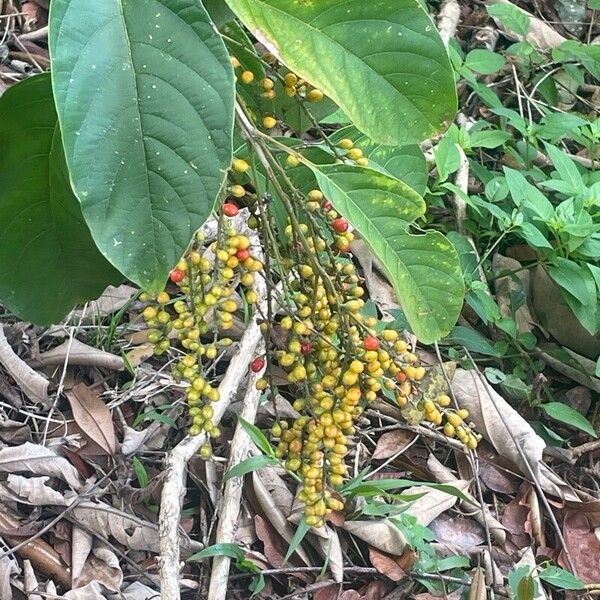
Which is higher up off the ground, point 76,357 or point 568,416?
point 76,357

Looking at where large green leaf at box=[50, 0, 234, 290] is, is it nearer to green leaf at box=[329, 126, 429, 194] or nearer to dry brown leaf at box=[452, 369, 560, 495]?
green leaf at box=[329, 126, 429, 194]

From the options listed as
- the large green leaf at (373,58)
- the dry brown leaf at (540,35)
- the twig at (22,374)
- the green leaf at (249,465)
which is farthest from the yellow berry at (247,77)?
the dry brown leaf at (540,35)

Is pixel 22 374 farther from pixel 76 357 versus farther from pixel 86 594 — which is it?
pixel 86 594

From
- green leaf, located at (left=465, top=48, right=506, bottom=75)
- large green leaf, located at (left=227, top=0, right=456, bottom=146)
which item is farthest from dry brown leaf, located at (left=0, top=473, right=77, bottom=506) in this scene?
green leaf, located at (left=465, top=48, right=506, bottom=75)

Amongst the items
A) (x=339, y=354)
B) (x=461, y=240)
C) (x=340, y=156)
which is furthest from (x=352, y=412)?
(x=461, y=240)

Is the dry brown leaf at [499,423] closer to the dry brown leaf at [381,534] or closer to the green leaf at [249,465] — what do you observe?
the dry brown leaf at [381,534]

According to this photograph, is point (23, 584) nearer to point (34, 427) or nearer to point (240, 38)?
point (34, 427)

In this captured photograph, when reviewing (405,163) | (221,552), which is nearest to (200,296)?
(405,163)
